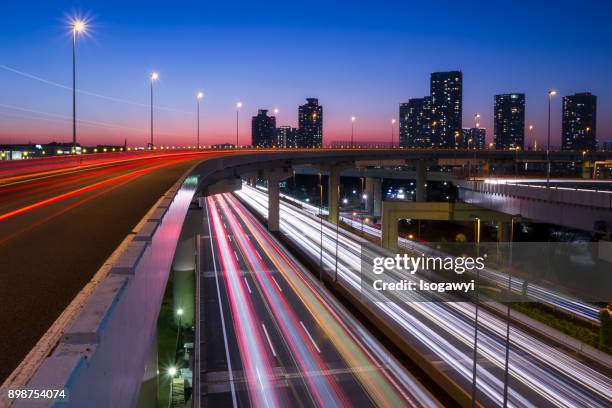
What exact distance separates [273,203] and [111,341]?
5250 centimetres

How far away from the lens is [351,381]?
62.2ft

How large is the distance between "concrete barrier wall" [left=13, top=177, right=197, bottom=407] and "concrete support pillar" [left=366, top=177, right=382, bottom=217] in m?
91.0

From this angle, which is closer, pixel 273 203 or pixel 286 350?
pixel 286 350

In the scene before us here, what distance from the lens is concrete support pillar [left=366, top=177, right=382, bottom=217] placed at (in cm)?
9712

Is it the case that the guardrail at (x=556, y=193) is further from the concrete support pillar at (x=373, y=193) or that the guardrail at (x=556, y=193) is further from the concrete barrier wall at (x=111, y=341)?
the concrete support pillar at (x=373, y=193)

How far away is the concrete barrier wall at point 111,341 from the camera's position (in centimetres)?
236

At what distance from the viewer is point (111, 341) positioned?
3.25 m

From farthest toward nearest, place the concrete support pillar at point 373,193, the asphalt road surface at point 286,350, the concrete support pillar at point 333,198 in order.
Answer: the concrete support pillar at point 373,193, the concrete support pillar at point 333,198, the asphalt road surface at point 286,350

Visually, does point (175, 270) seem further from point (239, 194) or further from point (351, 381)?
point (239, 194)

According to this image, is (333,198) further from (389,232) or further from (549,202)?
(549,202)

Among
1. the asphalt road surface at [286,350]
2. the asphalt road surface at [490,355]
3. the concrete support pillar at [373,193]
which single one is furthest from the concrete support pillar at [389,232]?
the concrete support pillar at [373,193]

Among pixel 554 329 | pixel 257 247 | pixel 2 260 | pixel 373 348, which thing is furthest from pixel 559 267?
pixel 2 260

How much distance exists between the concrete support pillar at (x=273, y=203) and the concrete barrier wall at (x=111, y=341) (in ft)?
162

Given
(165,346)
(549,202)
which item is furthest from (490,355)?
(549,202)
